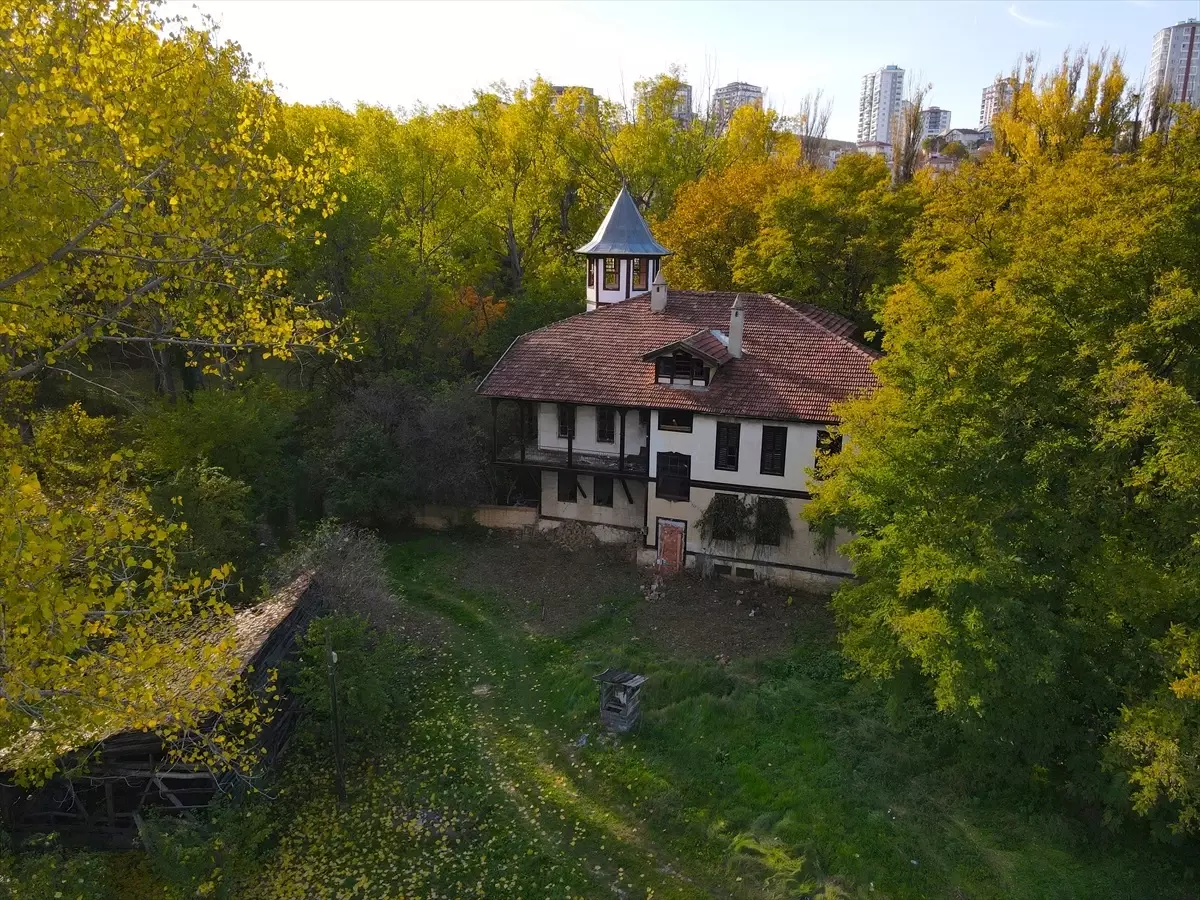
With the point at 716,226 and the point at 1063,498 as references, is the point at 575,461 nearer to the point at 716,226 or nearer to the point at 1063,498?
the point at 716,226

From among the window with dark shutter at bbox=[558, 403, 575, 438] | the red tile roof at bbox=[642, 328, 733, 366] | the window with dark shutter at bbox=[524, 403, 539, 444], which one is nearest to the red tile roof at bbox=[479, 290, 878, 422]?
the red tile roof at bbox=[642, 328, 733, 366]

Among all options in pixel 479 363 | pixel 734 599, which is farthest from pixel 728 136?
pixel 734 599

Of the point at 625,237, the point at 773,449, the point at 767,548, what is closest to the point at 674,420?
the point at 773,449

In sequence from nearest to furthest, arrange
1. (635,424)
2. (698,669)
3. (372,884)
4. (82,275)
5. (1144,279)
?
1. (82,275)
2. (372,884)
3. (1144,279)
4. (698,669)
5. (635,424)

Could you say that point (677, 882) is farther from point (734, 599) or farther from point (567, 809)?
point (734, 599)

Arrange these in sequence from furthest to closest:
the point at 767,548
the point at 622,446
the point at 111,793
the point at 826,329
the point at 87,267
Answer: the point at 622,446 < the point at 826,329 < the point at 767,548 < the point at 111,793 < the point at 87,267

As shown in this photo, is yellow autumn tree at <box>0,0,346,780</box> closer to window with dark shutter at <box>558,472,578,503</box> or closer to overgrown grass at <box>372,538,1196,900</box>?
overgrown grass at <box>372,538,1196,900</box>

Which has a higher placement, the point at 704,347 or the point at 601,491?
the point at 704,347
